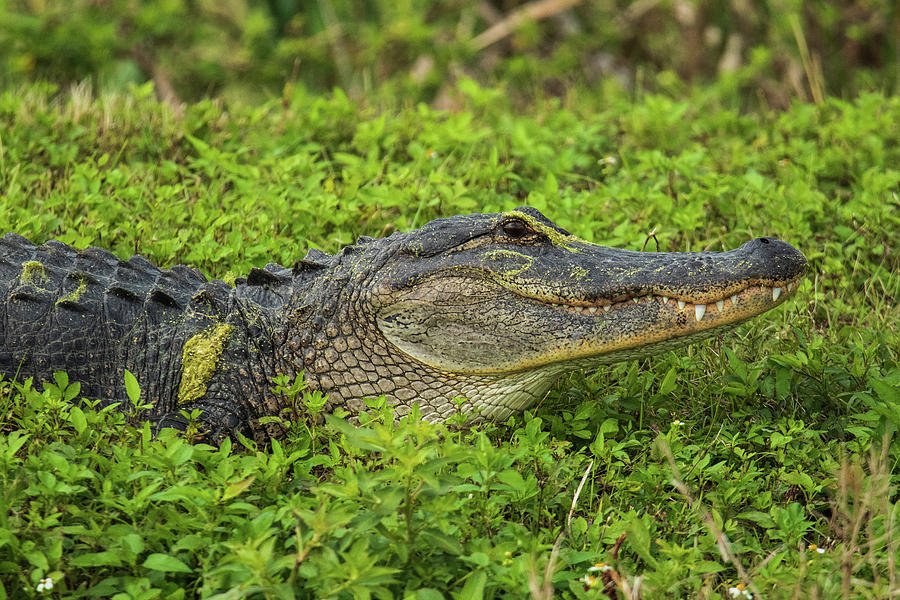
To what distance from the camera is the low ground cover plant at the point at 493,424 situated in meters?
2.71

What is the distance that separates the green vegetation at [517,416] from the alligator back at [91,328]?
12cm

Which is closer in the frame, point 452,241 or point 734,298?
point 734,298

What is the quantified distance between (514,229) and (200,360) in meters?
1.33

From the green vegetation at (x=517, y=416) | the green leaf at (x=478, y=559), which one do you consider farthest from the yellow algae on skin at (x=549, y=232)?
the green leaf at (x=478, y=559)

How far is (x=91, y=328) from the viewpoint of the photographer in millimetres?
3873

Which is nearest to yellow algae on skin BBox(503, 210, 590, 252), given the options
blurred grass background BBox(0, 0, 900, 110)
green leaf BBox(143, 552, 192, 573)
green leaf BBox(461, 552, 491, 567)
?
green leaf BBox(461, 552, 491, 567)

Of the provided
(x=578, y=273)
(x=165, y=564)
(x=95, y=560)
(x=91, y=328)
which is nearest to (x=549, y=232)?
(x=578, y=273)

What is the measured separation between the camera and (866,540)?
3.13 metres

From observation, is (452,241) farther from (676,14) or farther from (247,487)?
(676,14)

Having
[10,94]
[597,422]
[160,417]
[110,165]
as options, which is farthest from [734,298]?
[10,94]

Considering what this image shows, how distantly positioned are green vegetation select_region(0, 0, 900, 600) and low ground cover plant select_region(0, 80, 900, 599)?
0.02 meters

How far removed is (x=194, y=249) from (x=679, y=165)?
112 inches

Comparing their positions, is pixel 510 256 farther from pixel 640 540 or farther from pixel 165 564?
pixel 165 564

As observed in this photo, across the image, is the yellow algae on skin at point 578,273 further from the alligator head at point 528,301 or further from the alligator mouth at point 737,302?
the alligator mouth at point 737,302
